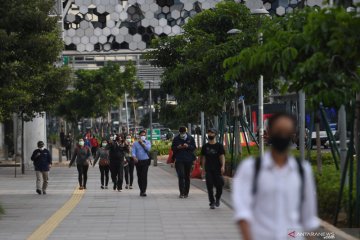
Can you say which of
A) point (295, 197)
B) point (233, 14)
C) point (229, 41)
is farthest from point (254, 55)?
point (233, 14)

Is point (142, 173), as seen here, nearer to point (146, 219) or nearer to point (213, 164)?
point (213, 164)

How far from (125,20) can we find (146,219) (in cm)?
3372

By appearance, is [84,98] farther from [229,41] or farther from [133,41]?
[229,41]

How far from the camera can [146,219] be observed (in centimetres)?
1758

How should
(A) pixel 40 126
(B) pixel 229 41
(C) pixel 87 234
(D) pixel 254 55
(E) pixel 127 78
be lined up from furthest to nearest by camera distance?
(E) pixel 127 78
(A) pixel 40 126
(B) pixel 229 41
(C) pixel 87 234
(D) pixel 254 55

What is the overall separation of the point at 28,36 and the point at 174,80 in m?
8.96

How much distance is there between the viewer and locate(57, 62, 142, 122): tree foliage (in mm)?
65375

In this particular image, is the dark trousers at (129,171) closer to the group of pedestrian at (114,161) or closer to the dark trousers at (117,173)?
the group of pedestrian at (114,161)

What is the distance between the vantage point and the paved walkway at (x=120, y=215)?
1511 centimetres

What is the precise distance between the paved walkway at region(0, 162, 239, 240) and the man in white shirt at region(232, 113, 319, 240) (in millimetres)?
7731

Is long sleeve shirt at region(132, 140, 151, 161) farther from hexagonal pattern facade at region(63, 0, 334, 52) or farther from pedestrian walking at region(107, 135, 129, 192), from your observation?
hexagonal pattern facade at region(63, 0, 334, 52)

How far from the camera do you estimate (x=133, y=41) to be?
165 ft

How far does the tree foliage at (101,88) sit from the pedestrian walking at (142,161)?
4090 centimetres

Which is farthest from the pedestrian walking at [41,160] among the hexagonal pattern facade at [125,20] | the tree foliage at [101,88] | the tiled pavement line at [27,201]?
the tree foliage at [101,88]
